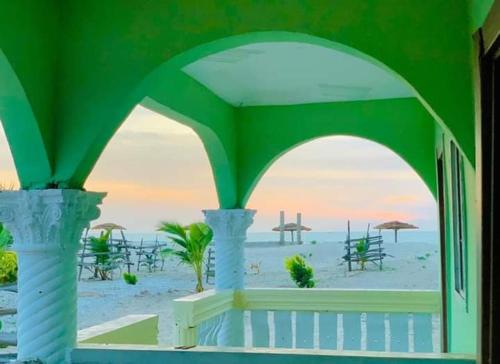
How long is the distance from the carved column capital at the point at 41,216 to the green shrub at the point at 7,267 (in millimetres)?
5538

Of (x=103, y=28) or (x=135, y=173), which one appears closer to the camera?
(x=103, y=28)

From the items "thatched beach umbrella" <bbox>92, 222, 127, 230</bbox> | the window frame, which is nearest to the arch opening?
"thatched beach umbrella" <bbox>92, 222, 127, 230</bbox>

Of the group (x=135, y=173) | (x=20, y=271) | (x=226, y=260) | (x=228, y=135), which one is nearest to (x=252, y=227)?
(x=226, y=260)

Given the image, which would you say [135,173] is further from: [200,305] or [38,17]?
[38,17]

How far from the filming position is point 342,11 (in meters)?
2.59

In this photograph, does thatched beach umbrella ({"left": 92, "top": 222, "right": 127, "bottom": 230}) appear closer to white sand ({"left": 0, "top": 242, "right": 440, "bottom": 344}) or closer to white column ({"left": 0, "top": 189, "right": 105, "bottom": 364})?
white sand ({"left": 0, "top": 242, "right": 440, "bottom": 344})

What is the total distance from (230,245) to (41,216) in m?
3.07

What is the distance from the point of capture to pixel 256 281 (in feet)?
49.5

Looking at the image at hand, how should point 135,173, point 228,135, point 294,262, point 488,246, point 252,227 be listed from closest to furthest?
point 488,246
point 228,135
point 252,227
point 294,262
point 135,173

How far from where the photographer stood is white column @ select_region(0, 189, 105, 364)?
276 centimetres

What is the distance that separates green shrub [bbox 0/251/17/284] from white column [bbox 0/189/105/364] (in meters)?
5.56

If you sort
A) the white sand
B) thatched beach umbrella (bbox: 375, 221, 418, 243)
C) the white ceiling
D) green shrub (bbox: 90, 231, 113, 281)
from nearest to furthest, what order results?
the white ceiling, the white sand, green shrub (bbox: 90, 231, 113, 281), thatched beach umbrella (bbox: 375, 221, 418, 243)

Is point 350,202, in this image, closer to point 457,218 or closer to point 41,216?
point 457,218

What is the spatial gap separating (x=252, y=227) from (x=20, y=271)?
11.1 ft
